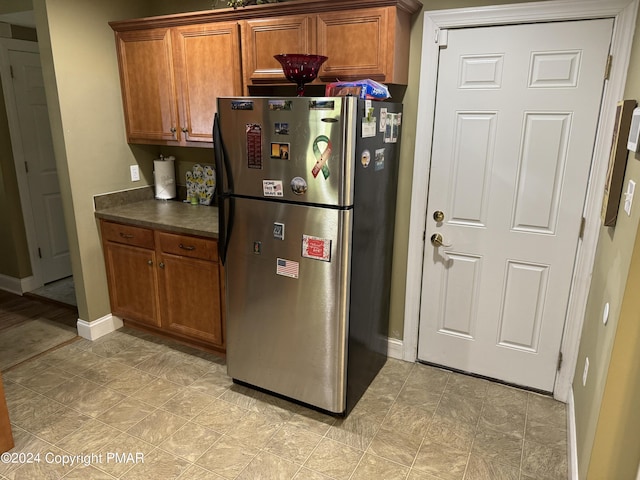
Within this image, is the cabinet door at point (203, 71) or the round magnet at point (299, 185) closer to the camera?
the round magnet at point (299, 185)

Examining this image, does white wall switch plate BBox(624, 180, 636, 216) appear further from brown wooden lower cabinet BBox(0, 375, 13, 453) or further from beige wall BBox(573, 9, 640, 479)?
brown wooden lower cabinet BBox(0, 375, 13, 453)

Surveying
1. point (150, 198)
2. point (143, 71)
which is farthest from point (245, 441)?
point (143, 71)

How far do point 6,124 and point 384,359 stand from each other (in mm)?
3557

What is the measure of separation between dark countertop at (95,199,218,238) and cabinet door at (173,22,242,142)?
0.50 metres

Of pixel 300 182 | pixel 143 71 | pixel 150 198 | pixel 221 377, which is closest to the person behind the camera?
pixel 300 182

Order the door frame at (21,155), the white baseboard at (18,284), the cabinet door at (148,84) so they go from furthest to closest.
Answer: the white baseboard at (18,284), the door frame at (21,155), the cabinet door at (148,84)

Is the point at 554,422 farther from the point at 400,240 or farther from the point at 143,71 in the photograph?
the point at 143,71

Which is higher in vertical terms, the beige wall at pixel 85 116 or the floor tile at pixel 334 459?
the beige wall at pixel 85 116

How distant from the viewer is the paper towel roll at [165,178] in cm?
342

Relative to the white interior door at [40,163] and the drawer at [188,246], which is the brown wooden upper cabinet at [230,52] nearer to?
the drawer at [188,246]

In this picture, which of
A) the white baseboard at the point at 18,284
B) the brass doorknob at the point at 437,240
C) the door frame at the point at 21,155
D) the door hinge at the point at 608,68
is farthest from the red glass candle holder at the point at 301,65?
the white baseboard at the point at 18,284

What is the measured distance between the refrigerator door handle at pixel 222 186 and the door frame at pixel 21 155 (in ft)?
8.17

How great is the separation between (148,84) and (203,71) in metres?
0.48

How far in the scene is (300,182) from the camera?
2.14 meters
